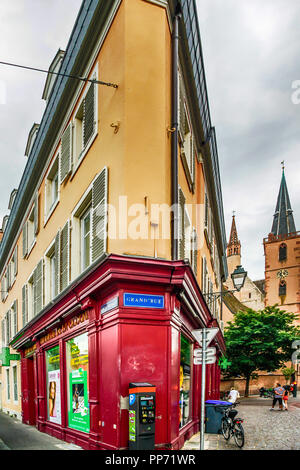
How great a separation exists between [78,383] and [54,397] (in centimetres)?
279

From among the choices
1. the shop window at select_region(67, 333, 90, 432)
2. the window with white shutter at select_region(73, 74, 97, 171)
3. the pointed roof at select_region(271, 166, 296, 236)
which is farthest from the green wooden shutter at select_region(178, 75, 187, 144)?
the pointed roof at select_region(271, 166, 296, 236)

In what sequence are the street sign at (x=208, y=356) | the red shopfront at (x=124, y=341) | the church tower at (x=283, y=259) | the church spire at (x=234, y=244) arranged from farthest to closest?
the church spire at (x=234, y=244) → the church tower at (x=283, y=259) → the red shopfront at (x=124, y=341) → the street sign at (x=208, y=356)

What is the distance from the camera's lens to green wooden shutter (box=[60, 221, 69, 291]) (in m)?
11.7

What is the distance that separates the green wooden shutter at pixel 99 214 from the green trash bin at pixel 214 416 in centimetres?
633

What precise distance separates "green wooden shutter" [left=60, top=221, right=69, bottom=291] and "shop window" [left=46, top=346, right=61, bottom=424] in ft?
7.74

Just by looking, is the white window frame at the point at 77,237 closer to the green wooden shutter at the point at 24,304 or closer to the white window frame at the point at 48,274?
the white window frame at the point at 48,274

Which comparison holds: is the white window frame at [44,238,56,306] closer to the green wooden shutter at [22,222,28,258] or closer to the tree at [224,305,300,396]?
the green wooden shutter at [22,222,28,258]

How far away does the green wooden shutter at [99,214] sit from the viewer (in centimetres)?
893

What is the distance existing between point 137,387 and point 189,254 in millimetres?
4934

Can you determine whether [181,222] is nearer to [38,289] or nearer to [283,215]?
[38,289]

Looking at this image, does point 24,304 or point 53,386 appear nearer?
point 53,386

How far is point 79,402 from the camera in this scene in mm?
10461

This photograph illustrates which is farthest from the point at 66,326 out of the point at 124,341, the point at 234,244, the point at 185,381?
the point at 234,244

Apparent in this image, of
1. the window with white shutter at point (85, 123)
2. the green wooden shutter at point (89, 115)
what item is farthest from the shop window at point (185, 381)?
the green wooden shutter at point (89, 115)
